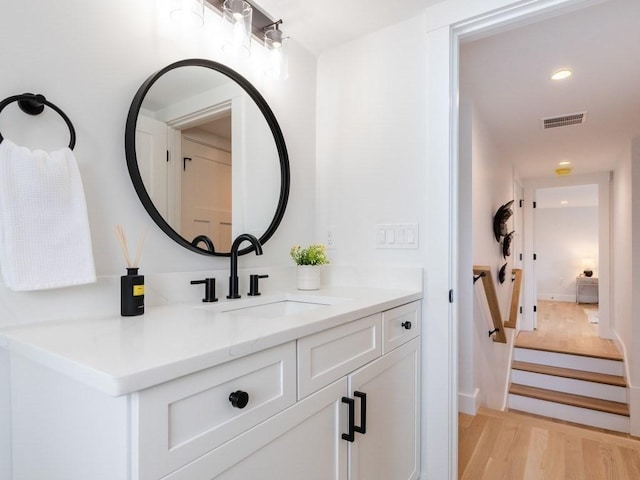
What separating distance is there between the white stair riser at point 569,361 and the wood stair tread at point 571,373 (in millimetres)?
43

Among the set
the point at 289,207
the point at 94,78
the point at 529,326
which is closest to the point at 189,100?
the point at 94,78

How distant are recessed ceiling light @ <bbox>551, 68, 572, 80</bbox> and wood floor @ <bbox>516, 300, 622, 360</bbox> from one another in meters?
3.14

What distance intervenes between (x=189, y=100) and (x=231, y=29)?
1.31 ft

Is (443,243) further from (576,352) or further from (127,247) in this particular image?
(576,352)

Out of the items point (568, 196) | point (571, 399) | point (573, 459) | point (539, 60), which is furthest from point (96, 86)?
point (568, 196)

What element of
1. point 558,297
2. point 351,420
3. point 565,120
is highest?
→ point 565,120

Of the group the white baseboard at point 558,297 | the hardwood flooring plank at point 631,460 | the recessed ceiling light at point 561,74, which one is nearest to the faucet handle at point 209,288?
the hardwood flooring plank at point 631,460

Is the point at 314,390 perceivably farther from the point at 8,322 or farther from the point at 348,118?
the point at 348,118

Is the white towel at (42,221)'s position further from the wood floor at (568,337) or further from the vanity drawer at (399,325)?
the wood floor at (568,337)

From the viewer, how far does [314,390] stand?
3.11 ft

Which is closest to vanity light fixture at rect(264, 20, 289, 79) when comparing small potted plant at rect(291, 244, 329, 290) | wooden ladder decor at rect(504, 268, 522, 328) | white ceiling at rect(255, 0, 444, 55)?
white ceiling at rect(255, 0, 444, 55)

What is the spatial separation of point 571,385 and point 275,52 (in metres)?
4.27

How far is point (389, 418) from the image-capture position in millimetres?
1321

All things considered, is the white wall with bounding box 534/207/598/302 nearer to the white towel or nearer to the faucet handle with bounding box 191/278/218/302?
the faucet handle with bounding box 191/278/218/302
